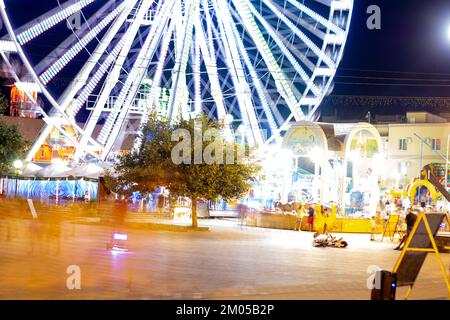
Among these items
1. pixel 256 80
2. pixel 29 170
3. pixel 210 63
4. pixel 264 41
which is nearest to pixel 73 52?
pixel 210 63

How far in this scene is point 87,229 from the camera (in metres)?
28.7

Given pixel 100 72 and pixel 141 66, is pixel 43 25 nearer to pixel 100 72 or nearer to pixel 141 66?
pixel 100 72

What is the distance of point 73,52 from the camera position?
3347 centimetres

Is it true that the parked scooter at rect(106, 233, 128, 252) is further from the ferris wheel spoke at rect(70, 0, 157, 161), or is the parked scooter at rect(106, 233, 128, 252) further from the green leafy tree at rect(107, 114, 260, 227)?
the ferris wheel spoke at rect(70, 0, 157, 161)

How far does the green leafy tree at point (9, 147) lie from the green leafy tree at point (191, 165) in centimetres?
1987

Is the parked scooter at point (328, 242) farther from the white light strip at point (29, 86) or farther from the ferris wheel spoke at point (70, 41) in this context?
the white light strip at point (29, 86)

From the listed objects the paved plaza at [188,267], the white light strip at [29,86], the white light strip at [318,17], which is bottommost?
the paved plaza at [188,267]

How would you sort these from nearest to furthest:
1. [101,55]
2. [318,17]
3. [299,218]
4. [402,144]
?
[299,218], [101,55], [318,17], [402,144]

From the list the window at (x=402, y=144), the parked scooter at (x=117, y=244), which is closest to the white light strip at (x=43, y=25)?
the parked scooter at (x=117, y=244)

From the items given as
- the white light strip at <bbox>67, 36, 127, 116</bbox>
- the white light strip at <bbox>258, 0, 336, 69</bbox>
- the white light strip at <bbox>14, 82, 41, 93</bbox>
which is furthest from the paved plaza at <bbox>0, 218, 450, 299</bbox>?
the white light strip at <bbox>258, 0, 336, 69</bbox>

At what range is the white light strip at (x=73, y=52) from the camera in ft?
110

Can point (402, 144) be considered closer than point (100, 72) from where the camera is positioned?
No

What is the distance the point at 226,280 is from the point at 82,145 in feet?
85.1

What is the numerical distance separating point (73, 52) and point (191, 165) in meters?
8.07
